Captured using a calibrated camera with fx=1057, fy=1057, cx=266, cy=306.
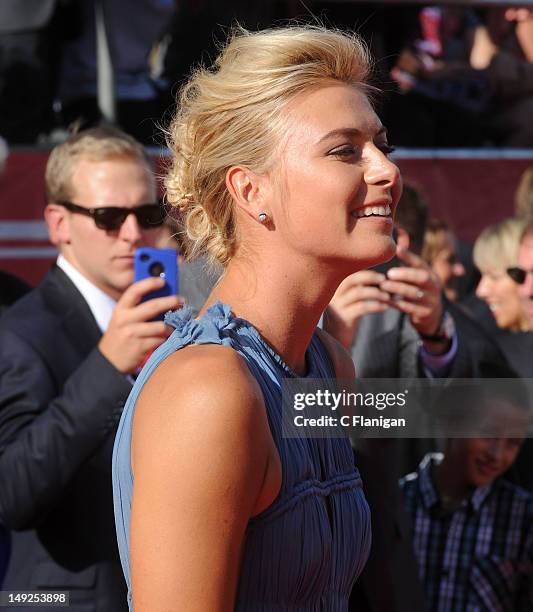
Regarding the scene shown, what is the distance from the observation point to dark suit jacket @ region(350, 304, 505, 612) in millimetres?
2680

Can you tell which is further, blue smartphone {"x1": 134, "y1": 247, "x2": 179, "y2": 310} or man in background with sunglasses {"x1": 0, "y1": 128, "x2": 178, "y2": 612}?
blue smartphone {"x1": 134, "y1": 247, "x2": 179, "y2": 310}

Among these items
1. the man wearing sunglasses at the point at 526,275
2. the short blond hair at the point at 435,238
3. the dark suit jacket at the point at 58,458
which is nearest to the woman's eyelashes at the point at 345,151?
the dark suit jacket at the point at 58,458

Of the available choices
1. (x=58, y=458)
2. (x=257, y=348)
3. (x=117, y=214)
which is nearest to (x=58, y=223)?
(x=117, y=214)

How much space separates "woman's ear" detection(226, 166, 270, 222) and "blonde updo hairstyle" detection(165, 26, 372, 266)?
1cm

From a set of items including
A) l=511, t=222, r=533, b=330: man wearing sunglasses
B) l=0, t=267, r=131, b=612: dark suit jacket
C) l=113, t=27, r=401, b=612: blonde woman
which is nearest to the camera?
l=113, t=27, r=401, b=612: blonde woman

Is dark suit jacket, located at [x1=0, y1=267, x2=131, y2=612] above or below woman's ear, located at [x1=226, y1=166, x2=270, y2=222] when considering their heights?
below

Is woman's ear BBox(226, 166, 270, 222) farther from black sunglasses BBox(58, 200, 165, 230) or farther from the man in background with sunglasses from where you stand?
black sunglasses BBox(58, 200, 165, 230)

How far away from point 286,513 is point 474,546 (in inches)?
74.5

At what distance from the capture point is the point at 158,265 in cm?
279

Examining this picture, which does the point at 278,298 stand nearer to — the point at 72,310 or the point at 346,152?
→ the point at 346,152

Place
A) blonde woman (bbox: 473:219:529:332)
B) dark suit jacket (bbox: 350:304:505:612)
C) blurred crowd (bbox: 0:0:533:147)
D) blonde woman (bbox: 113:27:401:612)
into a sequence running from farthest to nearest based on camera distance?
blurred crowd (bbox: 0:0:533:147), blonde woman (bbox: 473:219:529:332), dark suit jacket (bbox: 350:304:505:612), blonde woman (bbox: 113:27:401:612)

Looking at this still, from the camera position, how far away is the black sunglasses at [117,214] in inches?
119

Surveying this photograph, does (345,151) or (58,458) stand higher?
(345,151)

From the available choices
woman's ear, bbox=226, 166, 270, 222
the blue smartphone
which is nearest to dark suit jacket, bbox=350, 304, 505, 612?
the blue smartphone
